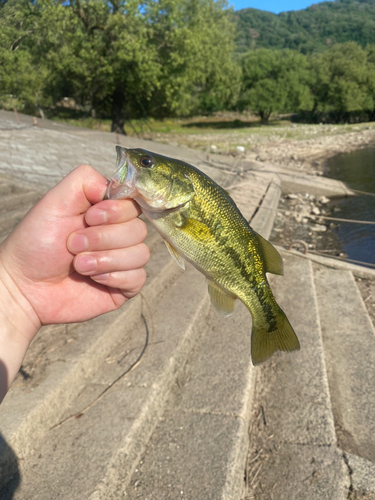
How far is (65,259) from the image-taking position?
7.43 ft

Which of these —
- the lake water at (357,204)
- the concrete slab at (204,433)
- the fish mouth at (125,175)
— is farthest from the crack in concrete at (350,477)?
the lake water at (357,204)

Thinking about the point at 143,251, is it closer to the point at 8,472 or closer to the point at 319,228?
the point at 8,472

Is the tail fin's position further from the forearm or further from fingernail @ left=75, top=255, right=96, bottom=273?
the forearm

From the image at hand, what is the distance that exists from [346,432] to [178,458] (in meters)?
1.98

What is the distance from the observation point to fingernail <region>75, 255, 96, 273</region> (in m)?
1.99

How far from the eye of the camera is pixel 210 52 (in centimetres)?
2800

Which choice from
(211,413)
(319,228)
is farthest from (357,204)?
(211,413)

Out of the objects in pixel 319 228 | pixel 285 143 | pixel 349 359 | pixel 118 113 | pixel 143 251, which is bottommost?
pixel 319 228

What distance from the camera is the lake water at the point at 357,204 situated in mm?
11336

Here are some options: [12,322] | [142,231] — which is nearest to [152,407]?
[12,322]

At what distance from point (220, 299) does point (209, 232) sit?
0.40m

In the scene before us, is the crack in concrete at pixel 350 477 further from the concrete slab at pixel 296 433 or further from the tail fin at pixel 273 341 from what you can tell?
the tail fin at pixel 273 341

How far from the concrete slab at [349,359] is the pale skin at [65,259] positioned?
3.28 metres

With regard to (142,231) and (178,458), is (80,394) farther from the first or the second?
(142,231)
